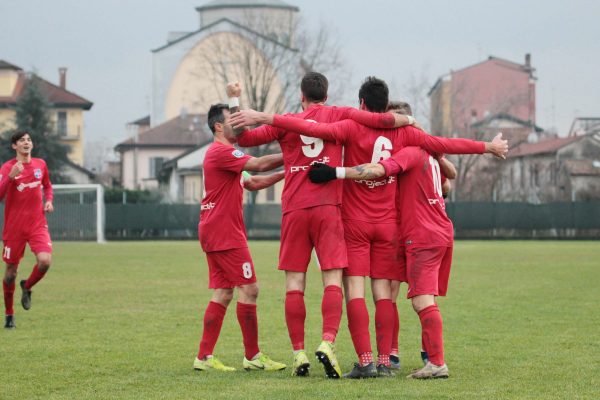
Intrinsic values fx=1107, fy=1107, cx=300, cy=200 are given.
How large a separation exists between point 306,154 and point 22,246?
6.23 m

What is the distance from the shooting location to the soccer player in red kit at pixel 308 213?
30.2ft

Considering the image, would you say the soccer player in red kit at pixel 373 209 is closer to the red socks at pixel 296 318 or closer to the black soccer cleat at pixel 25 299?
the red socks at pixel 296 318

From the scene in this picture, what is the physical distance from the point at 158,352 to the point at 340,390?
3.34 m

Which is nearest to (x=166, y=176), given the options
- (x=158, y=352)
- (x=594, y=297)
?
(x=594, y=297)

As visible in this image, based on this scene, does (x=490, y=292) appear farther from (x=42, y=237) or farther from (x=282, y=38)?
(x=282, y=38)

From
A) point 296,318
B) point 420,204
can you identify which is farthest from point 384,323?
point 420,204

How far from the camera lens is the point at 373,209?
934 cm

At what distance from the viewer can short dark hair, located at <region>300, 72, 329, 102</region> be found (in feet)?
30.7

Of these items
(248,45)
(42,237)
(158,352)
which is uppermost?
(248,45)

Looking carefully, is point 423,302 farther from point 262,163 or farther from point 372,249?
point 262,163

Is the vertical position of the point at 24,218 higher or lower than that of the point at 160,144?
lower

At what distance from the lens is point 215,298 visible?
33.1ft

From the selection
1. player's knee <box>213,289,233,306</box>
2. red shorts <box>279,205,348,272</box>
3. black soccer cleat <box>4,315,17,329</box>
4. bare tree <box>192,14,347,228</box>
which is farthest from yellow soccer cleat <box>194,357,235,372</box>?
bare tree <box>192,14,347,228</box>

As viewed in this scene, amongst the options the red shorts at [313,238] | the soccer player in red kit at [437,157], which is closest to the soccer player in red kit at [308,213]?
the red shorts at [313,238]
